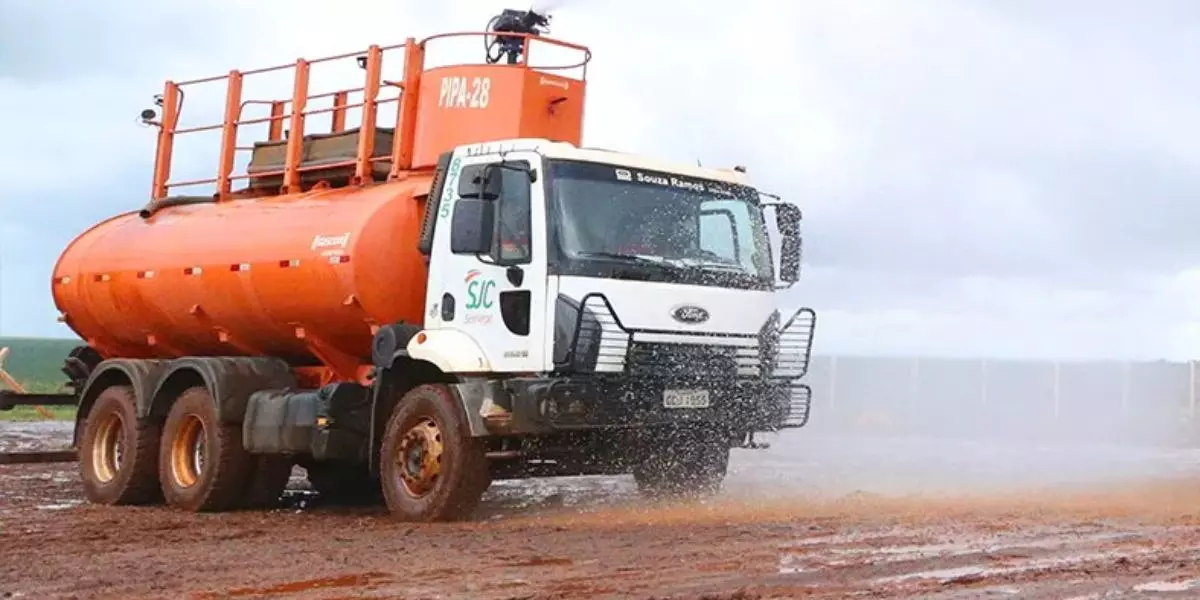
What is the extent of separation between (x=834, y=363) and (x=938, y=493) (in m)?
23.5

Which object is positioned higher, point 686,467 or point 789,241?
point 789,241

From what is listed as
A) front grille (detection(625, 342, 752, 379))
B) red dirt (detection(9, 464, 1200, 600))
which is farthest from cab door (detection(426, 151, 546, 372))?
red dirt (detection(9, 464, 1200, 600))

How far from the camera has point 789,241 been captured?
1247 centimetres

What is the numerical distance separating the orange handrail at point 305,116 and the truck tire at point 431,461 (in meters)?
2.23

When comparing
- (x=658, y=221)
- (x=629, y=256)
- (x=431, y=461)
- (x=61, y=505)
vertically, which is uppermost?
(x=658, y=221)

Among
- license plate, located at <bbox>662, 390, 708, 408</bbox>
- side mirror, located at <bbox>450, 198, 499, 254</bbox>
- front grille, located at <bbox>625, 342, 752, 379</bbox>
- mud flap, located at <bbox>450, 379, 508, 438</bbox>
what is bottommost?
mud flap, located at <bbox>450, 379, 508, 438</bbox>

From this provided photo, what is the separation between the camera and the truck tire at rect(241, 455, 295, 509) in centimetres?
1355

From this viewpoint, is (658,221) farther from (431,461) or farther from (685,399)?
(431,461)

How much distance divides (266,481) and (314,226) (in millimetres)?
2432

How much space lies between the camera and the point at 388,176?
13.0m

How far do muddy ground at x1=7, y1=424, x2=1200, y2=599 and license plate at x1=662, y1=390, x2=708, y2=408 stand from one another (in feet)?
2.67

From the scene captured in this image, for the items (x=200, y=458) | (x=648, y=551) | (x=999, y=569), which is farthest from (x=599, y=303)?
(x=200, y=458)

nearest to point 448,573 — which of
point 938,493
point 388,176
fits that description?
point 388,176

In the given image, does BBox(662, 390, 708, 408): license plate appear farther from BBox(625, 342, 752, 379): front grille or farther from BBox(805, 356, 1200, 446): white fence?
BBox(805, 356, 1200, 446): white fence
